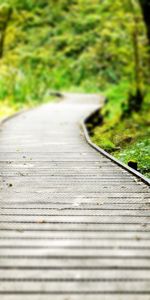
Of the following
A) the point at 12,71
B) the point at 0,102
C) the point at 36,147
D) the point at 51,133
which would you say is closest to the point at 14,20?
the point at 12,71

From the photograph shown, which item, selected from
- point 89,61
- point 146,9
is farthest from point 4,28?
point 89,61

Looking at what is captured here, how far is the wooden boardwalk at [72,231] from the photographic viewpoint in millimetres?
4070

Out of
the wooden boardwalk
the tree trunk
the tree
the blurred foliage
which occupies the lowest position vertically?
the blurred foliage

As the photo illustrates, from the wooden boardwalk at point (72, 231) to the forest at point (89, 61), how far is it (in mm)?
1940

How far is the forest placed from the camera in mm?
17453

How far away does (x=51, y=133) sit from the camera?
14719 mm

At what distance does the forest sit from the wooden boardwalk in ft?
6.37

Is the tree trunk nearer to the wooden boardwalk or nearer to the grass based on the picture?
the grass

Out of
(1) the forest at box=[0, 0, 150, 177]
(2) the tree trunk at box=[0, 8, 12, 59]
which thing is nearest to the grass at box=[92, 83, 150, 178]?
(1) the forest at box=[0, 0, 150, 177]

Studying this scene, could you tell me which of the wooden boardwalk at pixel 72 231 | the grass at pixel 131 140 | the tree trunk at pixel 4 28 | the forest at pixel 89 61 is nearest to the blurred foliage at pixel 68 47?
the forest at pixel 89 61

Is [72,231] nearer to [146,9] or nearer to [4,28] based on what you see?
[146,9]

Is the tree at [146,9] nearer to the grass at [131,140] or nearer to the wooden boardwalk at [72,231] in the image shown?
the grass at [131,140]

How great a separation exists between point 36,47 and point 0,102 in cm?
1778
